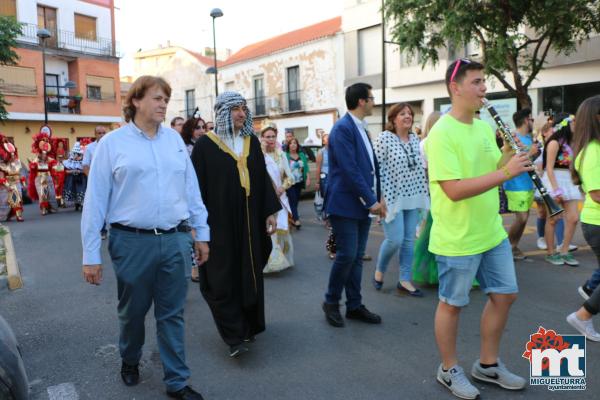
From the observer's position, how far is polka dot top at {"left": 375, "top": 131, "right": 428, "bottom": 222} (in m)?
5.24

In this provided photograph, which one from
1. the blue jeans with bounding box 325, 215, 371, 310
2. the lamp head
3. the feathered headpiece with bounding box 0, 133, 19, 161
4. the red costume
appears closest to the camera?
the blue jeans with bounding box 325, 215, 371, 310

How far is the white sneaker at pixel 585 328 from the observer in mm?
3938

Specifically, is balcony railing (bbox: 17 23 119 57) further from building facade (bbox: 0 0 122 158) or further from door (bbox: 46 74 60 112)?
door (bbox: 46 74 60 112)

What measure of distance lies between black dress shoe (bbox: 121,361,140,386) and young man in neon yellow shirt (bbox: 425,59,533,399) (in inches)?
77.6

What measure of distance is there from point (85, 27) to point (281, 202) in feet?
106

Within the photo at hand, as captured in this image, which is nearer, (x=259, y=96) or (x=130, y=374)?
(x=130, y=374)

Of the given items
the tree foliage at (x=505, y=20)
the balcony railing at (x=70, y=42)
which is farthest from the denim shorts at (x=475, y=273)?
the balcony railing at (x=70, y=42)

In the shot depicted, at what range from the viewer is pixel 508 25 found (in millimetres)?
12781

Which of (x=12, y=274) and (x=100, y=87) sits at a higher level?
(x=100, y=87)

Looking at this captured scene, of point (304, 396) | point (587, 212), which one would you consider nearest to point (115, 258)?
point (304, 396)

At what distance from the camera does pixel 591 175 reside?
3947 mm

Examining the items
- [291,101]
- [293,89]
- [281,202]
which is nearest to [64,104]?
[291,101]

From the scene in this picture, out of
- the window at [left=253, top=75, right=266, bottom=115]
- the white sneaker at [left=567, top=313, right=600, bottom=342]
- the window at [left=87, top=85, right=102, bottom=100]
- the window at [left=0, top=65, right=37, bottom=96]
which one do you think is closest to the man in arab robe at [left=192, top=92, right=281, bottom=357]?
the white sneaker at [left=567, top=313, right=600, bottom=342]

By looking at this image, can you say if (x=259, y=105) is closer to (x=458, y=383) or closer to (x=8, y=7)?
(x=8, y=7)
